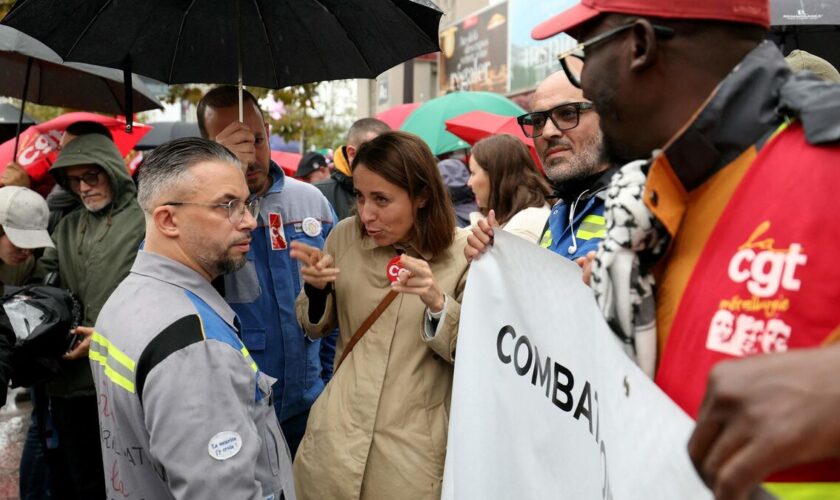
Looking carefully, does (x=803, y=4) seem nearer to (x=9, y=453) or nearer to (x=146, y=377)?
(x=146, y=377)

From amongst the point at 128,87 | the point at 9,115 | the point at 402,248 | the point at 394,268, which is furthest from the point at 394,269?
the point at 9,115

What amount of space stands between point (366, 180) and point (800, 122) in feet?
7.37

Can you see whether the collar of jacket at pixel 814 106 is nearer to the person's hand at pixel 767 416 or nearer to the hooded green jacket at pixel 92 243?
the person's hand at pixel 767 416

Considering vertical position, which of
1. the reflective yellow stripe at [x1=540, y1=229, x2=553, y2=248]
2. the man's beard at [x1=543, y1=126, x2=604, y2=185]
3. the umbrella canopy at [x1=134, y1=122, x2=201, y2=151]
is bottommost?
the umbrella canopy at [x1=134, y1=122, x2=201, y2=151]

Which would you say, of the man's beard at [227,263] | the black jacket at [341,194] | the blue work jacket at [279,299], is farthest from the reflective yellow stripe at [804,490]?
the black jacket at [341,194]

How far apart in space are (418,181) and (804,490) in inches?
93.4

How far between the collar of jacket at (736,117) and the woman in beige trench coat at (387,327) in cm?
169

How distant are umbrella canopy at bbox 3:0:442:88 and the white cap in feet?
4.23

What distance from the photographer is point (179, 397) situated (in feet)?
7.02

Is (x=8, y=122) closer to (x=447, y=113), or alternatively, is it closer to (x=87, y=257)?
(x=447, y=113)

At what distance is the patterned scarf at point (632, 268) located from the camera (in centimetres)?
128

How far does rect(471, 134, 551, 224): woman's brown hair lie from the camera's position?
449 cm

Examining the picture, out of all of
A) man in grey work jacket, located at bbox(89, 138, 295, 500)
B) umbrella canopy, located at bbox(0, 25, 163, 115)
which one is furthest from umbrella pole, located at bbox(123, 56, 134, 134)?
umbrella canopy, located at bbox(0, 25, 163, 115)

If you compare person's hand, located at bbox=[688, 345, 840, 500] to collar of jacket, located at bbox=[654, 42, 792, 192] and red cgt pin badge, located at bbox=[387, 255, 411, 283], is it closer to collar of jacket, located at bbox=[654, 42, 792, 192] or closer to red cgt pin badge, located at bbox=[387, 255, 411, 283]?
collar of jacket, located at bbox=[654, 42, 792, 192]
